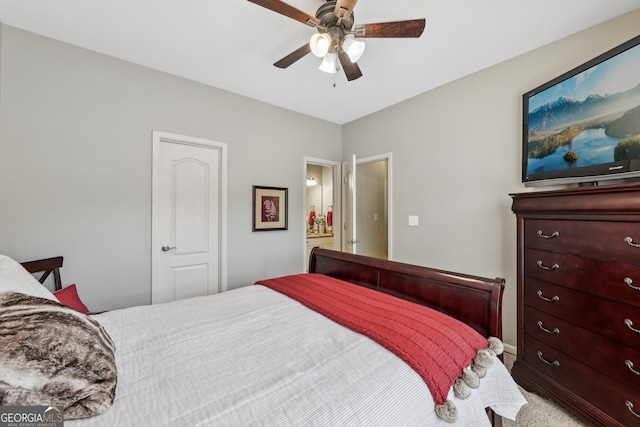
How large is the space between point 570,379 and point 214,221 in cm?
312

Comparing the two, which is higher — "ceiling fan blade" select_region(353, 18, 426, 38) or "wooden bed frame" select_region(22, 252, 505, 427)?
"ceiling fan blade" select_region(353, 18, 426, 38)

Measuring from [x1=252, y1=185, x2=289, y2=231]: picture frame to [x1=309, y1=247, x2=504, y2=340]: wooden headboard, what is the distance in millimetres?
1406

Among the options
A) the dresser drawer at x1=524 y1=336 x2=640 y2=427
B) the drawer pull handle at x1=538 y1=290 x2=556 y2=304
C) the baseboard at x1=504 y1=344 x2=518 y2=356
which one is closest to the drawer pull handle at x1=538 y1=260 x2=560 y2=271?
the drawer pull handle at x1=538 y1=290 x2=556 y2=304

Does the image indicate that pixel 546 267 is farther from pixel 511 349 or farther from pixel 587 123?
pixel 511 349

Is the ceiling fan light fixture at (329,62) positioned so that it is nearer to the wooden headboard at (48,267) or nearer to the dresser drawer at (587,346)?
the dresser drawer at (587,346)

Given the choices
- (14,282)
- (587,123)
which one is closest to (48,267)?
(14,282)

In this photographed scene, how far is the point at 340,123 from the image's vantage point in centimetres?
403

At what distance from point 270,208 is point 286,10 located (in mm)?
2196

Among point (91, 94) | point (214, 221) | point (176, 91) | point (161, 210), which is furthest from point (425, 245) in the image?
point (91, 94)

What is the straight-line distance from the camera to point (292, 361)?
100 centimetres

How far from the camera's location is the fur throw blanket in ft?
2.09

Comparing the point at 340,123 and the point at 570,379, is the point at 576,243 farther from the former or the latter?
the point at 340,123

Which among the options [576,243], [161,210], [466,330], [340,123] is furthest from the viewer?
[340,123]

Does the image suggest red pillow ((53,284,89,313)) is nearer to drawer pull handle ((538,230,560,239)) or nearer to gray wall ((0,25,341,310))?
gray wall ((0,25,341,310))
